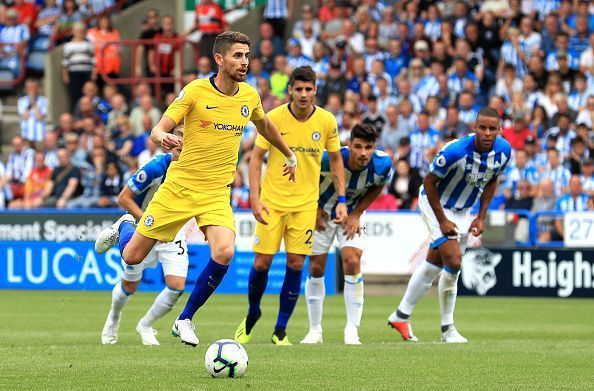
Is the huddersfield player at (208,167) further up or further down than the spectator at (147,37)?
further down

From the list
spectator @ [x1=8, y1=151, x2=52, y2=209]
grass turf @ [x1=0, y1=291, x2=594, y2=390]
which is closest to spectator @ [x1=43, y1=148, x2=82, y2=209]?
spectator @ [x1=8, y1=151, x2=52, y2=209]

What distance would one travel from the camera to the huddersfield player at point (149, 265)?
39.2 ft

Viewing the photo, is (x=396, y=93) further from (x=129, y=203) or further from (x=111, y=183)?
(x=129, y=203)

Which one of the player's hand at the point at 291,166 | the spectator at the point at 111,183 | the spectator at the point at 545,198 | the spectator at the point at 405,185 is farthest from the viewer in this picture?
the spectator at the point at 111,183

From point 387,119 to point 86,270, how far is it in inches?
232

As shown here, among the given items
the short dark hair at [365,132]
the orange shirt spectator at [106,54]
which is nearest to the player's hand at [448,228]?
the short dark hair at [365,132]

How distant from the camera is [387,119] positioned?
2300cm

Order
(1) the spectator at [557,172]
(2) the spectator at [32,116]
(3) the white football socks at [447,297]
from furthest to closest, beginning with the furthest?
(2) the spectator at [32,116] → (1) the spectator at [557,172] → (3) the white football socks at [447,297]

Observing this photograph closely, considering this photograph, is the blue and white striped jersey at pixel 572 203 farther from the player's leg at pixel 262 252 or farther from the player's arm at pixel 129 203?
the player's arm at pixel 129 203

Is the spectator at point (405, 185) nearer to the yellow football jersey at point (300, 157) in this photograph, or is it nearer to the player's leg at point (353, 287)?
the player's leg at point (353, 287)

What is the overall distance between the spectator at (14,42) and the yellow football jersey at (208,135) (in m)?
19.2

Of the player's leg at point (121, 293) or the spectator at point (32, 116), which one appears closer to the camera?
the player's leg at point (121, 293)

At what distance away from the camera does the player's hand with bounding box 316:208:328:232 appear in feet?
42.4

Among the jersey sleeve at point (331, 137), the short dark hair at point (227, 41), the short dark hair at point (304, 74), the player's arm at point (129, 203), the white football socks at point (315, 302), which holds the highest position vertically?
the short dark hair at point (227, 41)
